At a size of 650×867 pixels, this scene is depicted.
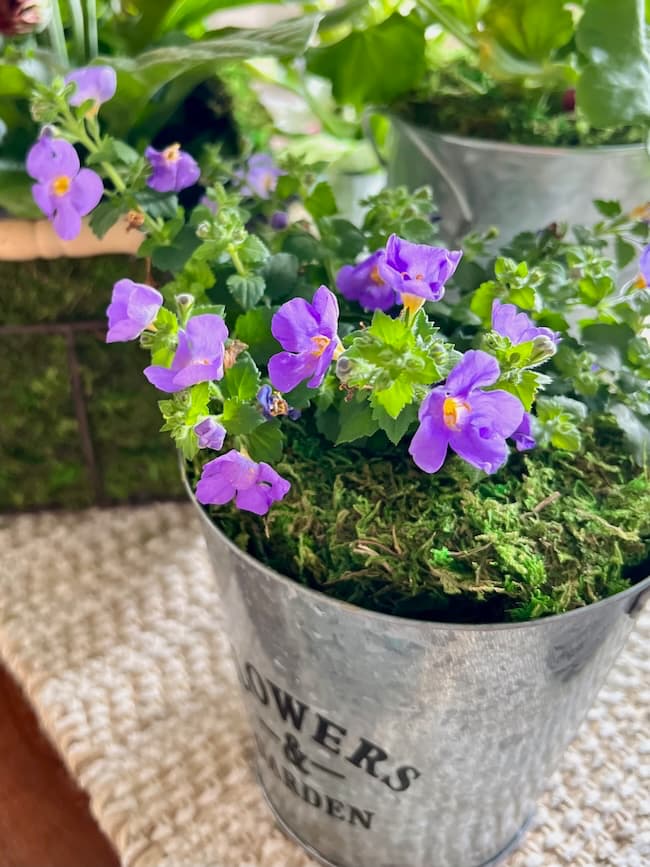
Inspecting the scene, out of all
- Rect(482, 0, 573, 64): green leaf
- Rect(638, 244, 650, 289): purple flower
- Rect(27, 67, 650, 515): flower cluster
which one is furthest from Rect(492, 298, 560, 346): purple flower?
Rect(482, 0, 573, 64): green leaf

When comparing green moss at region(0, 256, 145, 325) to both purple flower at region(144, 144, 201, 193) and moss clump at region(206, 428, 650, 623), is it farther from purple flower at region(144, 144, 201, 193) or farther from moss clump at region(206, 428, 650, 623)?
moss clump at region(206, 428, 650, 623)

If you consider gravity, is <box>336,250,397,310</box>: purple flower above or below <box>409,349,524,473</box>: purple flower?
below

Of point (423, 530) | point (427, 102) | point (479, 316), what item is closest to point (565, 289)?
point (479, 316)

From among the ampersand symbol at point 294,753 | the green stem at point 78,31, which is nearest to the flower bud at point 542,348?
the ampersand symbol at point 294,753

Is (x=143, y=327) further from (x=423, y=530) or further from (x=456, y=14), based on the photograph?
(x=456, y=14)

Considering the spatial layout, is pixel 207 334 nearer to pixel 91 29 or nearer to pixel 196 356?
pixel 196 356

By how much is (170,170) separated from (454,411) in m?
0.26

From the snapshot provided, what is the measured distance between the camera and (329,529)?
1.23 feet

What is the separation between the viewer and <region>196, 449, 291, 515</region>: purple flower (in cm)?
35

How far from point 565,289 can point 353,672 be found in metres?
0.23

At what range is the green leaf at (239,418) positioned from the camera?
1.13 ft

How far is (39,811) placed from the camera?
528mm

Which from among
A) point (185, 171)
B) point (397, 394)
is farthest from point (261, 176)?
point (397, 394)

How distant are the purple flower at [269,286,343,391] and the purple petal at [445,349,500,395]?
5cm
